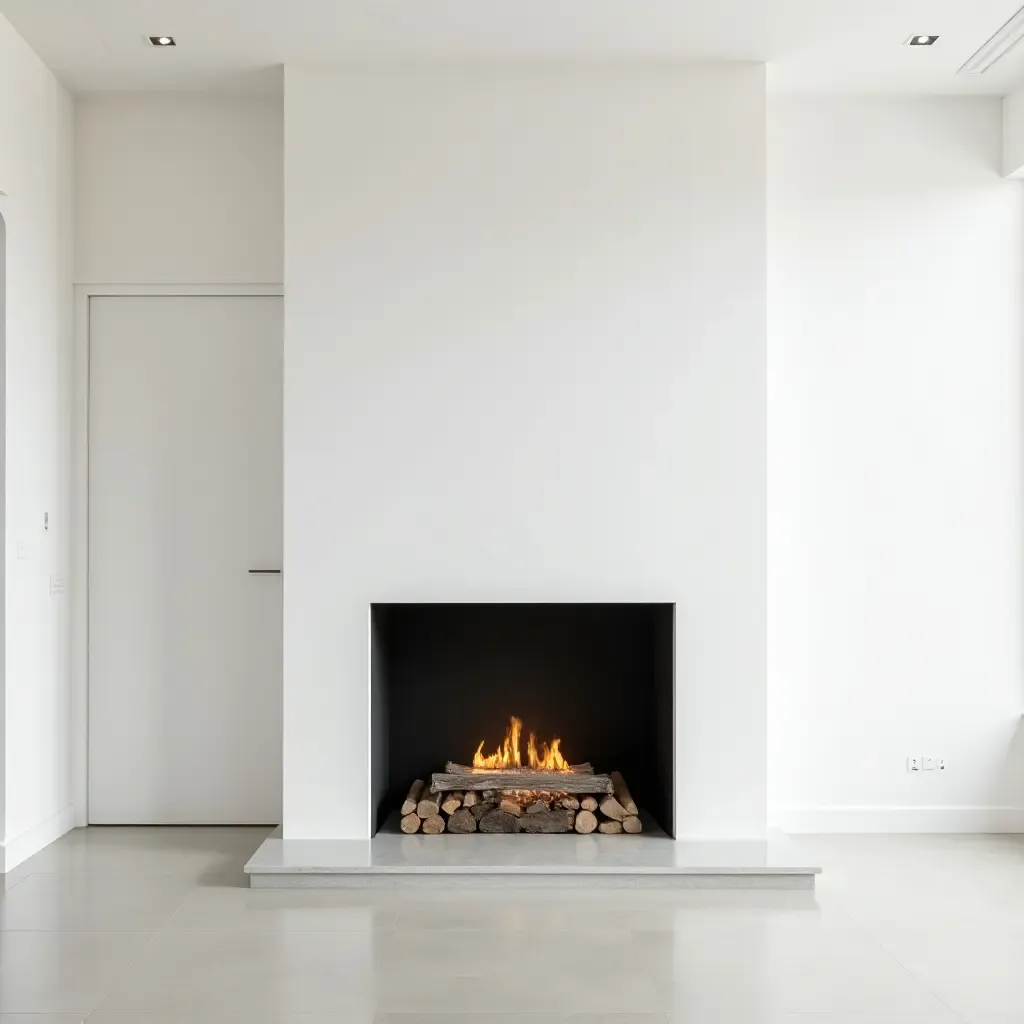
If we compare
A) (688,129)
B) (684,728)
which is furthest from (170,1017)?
(688,129)

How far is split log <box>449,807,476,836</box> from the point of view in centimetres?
423

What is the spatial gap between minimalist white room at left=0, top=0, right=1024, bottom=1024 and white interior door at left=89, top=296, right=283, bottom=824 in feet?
0.06

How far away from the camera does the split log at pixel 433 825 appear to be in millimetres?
4195

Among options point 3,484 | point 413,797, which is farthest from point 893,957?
point 3,484

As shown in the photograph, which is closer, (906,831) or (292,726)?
(292,726)

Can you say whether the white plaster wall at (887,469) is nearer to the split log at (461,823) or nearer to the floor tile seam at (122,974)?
the split log at (461,823)

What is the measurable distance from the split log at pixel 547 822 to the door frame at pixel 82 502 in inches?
72.4

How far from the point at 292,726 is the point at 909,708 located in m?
2.46

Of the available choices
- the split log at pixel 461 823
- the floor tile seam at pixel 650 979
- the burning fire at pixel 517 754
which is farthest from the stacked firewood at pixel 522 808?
the floor tile seam at pixel 650 979

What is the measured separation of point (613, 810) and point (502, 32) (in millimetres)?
2810

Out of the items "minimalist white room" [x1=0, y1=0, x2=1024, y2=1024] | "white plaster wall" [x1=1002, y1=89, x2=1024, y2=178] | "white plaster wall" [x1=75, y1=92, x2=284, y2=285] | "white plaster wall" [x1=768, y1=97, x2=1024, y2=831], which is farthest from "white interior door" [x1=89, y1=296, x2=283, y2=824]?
"white plaster wall" [x1=1002, y1=89, x2=1024, y2=178]

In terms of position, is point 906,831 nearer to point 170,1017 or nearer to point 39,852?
point 170,1017

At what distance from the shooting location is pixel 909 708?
462 centimetres

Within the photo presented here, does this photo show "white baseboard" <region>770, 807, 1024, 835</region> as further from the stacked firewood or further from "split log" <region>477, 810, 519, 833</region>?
"split log" <region>477, 810, 519, 833</region>
